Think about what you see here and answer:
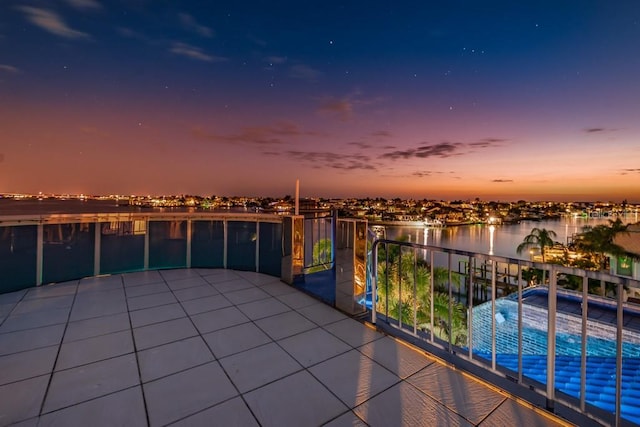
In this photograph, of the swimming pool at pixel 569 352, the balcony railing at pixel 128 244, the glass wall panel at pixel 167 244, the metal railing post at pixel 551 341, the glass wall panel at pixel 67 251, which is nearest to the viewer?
the metal railing post at pixel 551 341

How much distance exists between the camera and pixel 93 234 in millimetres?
4613

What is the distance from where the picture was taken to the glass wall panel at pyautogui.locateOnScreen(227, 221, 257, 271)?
17.2ft

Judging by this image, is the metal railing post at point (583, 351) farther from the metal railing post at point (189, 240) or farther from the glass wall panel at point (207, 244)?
the metal railing post at point (189, 240)

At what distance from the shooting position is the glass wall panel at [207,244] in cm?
527

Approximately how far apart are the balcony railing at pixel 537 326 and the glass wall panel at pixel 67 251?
4.91 metres

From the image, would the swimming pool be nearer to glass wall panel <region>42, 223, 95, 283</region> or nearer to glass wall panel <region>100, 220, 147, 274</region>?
glass wall panel <region>100, 220, 147, 274</region>

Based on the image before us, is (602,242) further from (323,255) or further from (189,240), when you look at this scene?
(189,240)

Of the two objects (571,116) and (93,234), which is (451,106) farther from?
(93,234)

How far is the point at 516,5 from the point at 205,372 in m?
10.6

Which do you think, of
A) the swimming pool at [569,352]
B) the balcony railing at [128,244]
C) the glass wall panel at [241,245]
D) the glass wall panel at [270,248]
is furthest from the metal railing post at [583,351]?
the glass wall panel at [241,245]

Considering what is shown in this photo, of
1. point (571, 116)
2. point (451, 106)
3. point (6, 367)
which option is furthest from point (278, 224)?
point (571, 116)

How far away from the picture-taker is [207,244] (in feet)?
17.6

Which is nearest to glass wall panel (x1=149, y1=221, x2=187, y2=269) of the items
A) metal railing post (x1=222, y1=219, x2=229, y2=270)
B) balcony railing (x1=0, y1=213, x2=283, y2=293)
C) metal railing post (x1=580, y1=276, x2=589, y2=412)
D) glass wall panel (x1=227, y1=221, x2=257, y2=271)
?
balcony railing (x1=0, y1=213, x2=283, y2=293)

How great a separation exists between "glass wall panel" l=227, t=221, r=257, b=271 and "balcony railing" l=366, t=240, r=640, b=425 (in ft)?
8.45
